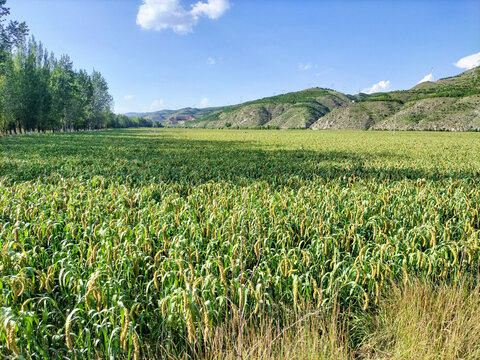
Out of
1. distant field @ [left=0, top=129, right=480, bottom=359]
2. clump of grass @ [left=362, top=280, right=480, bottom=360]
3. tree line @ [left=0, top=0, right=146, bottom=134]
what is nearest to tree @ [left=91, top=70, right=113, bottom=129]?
tree line @ [left=0, top=0, right=146, bottom=134]

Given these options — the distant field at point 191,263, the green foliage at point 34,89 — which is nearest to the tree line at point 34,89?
the green foliage at point 34,89

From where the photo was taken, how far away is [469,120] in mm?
96688

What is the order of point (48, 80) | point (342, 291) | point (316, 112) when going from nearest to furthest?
point (342, 291)
point (48, 80)
point (316, 112)

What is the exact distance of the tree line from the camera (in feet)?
153

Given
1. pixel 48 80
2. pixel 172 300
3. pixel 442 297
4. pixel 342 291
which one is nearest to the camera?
pixel 172 300

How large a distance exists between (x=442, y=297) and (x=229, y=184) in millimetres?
6899

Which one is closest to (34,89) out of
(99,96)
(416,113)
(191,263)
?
(99,96)

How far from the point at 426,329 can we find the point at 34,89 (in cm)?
7043

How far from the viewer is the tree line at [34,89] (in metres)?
46.5

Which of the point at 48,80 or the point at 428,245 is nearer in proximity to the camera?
the point at 428,245

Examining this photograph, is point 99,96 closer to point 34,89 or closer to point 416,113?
point 34,89

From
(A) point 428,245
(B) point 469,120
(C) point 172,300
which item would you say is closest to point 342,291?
(C) point 172,300

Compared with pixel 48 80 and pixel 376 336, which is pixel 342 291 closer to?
pixel 376 336

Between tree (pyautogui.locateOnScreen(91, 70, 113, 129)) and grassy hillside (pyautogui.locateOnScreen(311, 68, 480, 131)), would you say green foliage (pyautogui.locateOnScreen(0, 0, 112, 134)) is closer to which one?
tree (pyautogui.locateOnScreen(91, 70, 113, 129))
